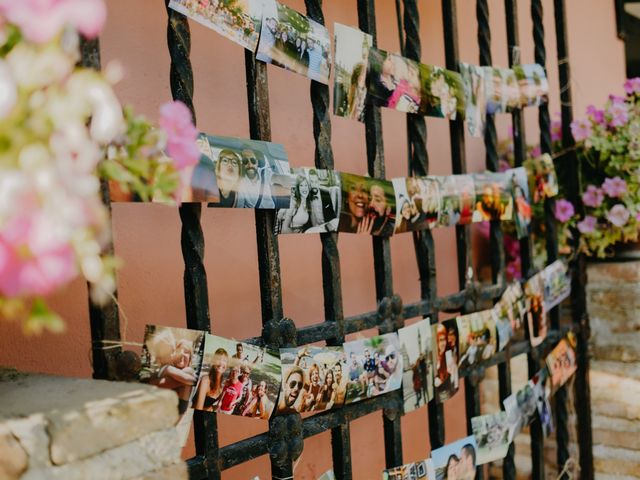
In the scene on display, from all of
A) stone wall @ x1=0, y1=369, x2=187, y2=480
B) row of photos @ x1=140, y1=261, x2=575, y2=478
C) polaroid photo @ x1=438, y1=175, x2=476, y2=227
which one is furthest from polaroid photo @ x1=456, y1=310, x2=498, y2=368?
stone wall @ x1=0, y1=369, x2=187, y2=480

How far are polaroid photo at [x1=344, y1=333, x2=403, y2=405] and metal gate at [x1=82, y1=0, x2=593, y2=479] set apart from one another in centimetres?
3

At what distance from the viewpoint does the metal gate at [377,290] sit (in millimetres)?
1111

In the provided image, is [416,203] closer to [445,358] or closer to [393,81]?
[393,81]

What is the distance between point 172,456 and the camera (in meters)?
0.82

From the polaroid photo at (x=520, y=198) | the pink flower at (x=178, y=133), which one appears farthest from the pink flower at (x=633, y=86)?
the pink flower at (x=178, y=133)

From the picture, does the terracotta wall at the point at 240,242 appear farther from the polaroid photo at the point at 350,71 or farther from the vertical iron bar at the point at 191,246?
the polaroid photo at the point at 350,71

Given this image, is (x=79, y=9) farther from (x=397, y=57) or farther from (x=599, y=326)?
(x=599, y=326)

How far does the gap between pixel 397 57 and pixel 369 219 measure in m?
0.39

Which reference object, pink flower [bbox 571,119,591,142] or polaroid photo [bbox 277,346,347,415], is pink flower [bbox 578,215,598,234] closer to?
pink flower [bbox 571,119,591,142]

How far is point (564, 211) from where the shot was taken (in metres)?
2.29

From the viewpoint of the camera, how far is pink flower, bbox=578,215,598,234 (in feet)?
7.48

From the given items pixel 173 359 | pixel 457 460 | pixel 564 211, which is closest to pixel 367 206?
pixel 173 359

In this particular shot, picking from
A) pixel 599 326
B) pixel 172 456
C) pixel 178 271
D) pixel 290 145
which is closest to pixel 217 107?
pixel 290 145

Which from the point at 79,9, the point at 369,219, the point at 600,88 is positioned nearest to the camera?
the point at 79,9
